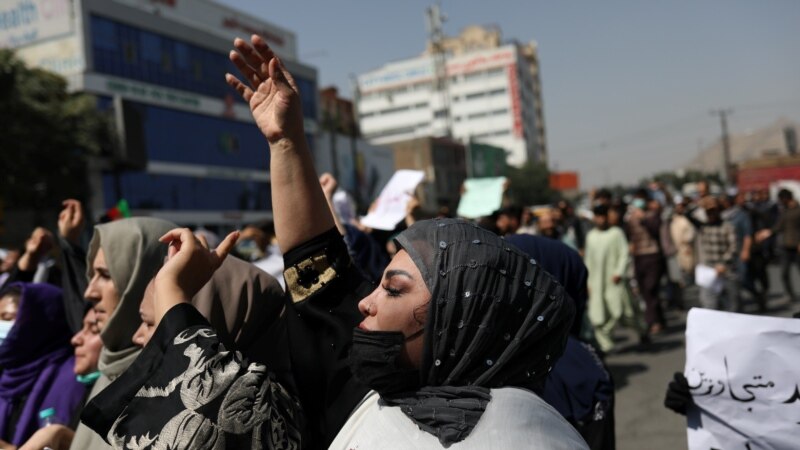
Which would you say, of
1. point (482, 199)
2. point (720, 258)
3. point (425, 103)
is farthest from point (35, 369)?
point (425, 103)

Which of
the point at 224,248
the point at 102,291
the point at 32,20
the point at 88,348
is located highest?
the point at 32,20

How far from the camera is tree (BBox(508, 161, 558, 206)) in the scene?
73.8 meters

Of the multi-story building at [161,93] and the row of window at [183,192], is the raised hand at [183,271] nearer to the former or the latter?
the multi-story building at [161,93]

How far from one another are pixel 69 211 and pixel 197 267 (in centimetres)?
246

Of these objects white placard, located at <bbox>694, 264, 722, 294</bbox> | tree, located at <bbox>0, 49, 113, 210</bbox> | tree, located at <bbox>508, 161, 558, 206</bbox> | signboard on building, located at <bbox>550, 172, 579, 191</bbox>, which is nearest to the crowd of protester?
white placard, located at <bbox>694, 264, 722, 294</bbox>

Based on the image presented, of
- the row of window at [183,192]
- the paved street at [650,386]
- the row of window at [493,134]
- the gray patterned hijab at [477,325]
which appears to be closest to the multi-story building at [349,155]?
the row of window at [183,192]

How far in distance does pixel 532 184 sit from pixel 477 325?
7388 centimetres

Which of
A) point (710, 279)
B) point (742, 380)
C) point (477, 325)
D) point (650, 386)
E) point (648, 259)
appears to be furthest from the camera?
point (648, 259)

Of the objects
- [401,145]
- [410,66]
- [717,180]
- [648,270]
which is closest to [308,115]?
[401,145]

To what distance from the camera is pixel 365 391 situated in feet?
5.86

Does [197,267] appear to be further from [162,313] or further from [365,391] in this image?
[365,391]

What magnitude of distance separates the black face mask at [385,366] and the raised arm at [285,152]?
1.34 feet

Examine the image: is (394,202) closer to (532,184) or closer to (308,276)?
(308,276)

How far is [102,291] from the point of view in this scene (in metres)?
2.37
